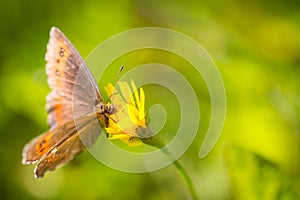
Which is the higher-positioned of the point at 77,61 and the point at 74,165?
the point at 77,61

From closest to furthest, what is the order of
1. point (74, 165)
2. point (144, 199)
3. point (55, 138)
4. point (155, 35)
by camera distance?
point (55, 138) → point (144, 199) → point (74, 165) → point (155, 35)

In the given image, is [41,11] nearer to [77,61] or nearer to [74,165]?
[74,165]

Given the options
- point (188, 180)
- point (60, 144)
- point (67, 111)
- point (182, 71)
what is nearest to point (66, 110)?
point (67, 111)

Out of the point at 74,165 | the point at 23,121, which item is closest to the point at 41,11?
the point at 23,121

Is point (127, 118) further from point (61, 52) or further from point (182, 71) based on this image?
point (182, 71)

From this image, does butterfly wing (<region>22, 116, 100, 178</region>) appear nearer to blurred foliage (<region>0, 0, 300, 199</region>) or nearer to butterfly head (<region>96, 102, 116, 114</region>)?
butterfly head (<region>96, 102, 116, 114</region>)

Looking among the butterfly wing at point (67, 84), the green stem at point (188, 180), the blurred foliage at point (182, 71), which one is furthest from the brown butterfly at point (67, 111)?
the blurred foliage at point (182, 71)

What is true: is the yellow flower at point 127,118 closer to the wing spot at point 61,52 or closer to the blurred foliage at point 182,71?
the wing spot at point 61,52

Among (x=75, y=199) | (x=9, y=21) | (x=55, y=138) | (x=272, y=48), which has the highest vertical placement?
(x=9, y=21)
